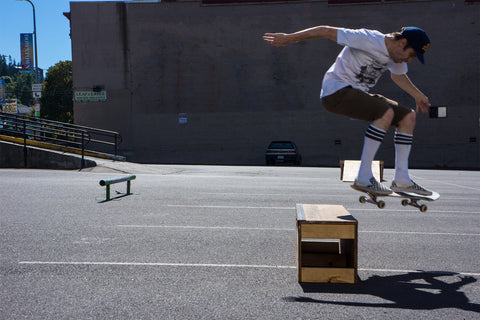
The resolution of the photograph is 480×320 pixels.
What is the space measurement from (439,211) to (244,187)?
236 inches

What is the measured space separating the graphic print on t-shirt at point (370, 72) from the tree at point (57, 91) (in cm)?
5181

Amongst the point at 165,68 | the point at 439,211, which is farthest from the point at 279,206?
the point at 165,68

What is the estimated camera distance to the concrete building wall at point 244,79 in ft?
103

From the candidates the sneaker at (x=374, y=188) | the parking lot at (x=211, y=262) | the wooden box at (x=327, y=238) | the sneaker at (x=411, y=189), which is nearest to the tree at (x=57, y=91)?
the parking lot at (x=211, y=262)

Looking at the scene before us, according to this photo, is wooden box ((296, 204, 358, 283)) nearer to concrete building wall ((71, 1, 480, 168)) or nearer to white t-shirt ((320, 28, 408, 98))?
white t-shirt ((320, 28, 408, 98))

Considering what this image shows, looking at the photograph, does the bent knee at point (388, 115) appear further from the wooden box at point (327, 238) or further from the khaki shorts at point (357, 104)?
the wooden box at point (327, 238)

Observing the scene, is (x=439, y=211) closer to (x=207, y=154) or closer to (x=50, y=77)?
(x=207, y=154)

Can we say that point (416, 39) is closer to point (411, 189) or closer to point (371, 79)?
point (371, 79)

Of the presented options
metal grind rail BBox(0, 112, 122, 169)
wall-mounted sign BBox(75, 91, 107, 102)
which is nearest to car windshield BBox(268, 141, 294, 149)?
metal grind rail BBox(0, 112, 122, 169)

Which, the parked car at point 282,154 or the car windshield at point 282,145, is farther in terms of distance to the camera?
the car windshield at point 282,145

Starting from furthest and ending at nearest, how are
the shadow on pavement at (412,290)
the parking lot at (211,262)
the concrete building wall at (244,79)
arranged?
the concrete building wall at (244,79), the shadow on pavement at (412,290), the parking lot at (211,262)

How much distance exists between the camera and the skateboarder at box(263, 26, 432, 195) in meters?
4.62

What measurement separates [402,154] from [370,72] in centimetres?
105

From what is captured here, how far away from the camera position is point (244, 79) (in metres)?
32.6
